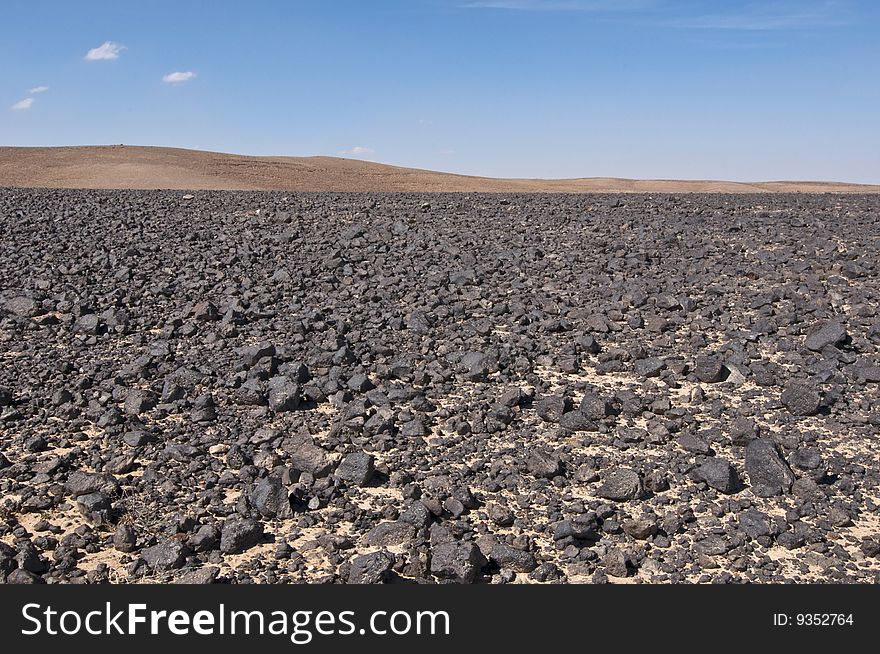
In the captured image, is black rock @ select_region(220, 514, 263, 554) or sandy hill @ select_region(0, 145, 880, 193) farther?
sandy hill @ select_region(0, 145, 880, 193)

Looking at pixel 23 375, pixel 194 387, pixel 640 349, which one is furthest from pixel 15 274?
pixel 640 349

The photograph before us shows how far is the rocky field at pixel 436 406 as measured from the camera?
4379 mm

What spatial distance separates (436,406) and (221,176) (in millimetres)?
23773

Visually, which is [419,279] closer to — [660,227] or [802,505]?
[660,227]

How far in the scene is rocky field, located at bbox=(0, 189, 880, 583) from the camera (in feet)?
14.4

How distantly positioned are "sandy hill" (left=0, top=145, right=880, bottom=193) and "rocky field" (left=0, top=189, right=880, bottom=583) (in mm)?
15456

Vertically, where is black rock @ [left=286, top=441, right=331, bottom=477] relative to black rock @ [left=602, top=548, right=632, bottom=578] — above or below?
above

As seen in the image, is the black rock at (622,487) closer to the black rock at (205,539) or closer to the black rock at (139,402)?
the black rock at (205,539)

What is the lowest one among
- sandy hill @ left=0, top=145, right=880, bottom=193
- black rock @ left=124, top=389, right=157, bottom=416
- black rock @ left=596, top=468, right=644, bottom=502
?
black rock @ left=596, top=468, right=644, bottom=502

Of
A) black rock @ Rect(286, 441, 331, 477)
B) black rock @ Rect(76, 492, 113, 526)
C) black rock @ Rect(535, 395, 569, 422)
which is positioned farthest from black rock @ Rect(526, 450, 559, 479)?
black rock @ Rect(76, 492, 113, 526)

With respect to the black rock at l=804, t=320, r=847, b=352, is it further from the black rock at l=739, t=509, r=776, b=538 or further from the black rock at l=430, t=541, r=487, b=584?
the black rock at l=430, t=541, r=487, b=584

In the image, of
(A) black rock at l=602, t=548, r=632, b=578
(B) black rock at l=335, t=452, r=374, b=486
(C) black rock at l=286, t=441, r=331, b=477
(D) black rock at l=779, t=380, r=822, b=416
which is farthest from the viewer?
(D) black rock at l=779, t=380, r=822, b=416

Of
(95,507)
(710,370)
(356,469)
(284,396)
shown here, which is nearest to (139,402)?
(284,396)

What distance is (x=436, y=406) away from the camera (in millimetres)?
6250
